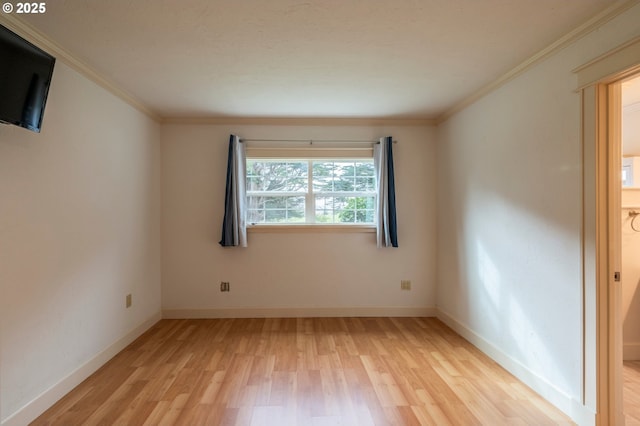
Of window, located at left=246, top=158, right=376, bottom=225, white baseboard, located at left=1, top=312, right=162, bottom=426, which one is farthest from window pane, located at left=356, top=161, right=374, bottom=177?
white baseboard, located at left=1, top=312, right=162, bottom=426

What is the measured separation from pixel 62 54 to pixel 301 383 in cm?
284

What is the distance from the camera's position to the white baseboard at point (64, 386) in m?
1.90

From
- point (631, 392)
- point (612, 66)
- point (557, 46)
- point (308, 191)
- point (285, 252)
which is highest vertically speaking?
point (557, 46)

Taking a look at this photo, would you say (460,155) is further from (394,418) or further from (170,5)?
(170,5)

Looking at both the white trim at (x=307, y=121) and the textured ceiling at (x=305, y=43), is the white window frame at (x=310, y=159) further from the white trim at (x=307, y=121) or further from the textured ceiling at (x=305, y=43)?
the textured ceiling at (x=305, y=43)

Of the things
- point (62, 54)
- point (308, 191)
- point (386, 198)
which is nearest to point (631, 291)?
point (386, 198)

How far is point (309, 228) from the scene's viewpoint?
13.0ft

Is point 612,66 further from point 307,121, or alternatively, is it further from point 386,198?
point 307,121

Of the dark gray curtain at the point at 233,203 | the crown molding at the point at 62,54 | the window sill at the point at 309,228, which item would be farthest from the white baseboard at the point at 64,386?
the crown molding at the point at 62,54

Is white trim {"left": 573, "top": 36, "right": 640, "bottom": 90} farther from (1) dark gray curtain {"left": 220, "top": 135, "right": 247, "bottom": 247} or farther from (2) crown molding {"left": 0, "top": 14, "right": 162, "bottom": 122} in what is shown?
(2) crown molding {"left": 0, "top": 14, "right": 162, "bottom": 122}

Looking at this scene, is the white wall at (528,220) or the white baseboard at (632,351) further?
the white baseboard at (632,351)

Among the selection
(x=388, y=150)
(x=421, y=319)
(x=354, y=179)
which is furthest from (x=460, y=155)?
(x=421, y=319)

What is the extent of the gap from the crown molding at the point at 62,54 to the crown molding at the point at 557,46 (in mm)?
3228

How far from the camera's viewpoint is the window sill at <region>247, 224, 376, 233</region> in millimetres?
3930
